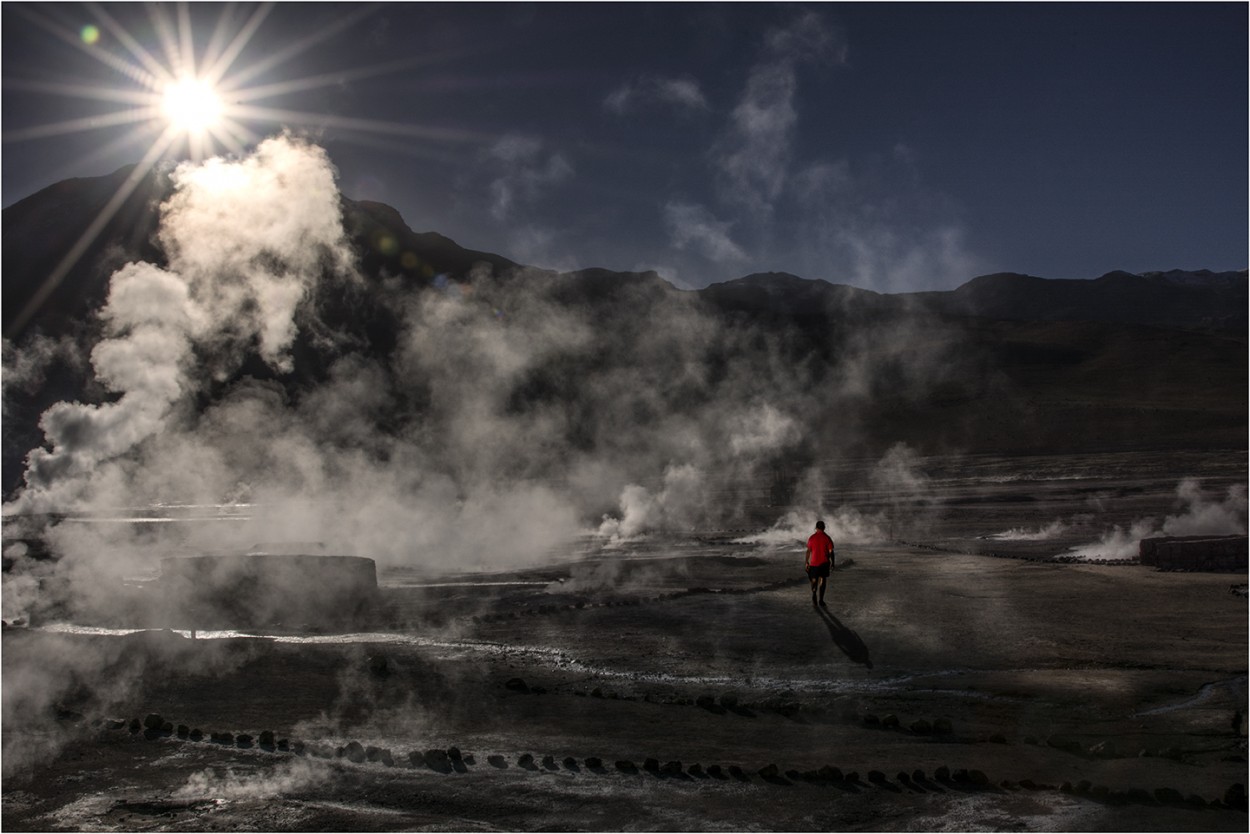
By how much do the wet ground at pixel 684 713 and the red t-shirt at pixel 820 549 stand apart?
3.06 ft

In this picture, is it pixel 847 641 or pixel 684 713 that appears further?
pixel 847 641

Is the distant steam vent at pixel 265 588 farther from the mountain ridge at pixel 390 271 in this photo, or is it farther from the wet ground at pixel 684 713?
the mountain ridge at pixel 390 271

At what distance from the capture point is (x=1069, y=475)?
53.3 metres

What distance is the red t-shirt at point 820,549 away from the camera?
1527 cm

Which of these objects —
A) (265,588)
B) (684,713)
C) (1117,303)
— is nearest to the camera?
(684,713)

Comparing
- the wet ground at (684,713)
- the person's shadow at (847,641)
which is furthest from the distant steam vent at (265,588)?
the person's shadow at (847,641)

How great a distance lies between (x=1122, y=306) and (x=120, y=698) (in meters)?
201

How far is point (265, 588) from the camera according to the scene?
18.8 metres

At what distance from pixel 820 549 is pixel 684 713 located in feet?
19.5

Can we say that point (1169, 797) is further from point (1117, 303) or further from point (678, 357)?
point (1117, 303)

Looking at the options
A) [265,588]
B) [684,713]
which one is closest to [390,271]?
[265,588]

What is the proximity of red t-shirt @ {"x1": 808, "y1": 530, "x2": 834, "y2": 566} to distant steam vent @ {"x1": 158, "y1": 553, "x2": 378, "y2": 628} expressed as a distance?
800 centimetres

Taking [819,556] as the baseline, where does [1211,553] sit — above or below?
below

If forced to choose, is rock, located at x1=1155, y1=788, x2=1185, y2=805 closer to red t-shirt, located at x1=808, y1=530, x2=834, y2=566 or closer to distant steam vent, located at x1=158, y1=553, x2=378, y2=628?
red t-shirt, located at x1=808, y1=530, x2=834, y2=566
